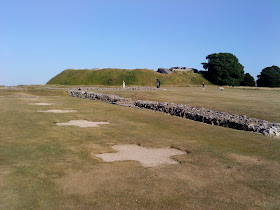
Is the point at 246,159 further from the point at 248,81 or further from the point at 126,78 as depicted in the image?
the point at 248,81

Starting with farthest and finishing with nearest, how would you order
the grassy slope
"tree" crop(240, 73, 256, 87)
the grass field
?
the grassy slope < "tree" crop(240, 73, 256, 87) < the grass field

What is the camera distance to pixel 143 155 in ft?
29.6

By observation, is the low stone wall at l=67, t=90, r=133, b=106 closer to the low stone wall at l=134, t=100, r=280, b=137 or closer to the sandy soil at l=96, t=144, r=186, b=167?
the low stone wall at l=134, t=100, r=280, b=137

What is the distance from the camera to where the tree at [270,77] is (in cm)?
→ 9544

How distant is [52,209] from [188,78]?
109627 millimetres

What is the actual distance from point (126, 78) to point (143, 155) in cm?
10088

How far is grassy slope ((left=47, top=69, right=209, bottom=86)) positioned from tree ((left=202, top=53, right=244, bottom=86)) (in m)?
5.30

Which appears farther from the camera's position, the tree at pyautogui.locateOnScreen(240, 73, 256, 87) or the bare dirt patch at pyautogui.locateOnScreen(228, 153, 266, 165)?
the tree at pyautogui.locateOnScreen(240, 73, 256, 87)

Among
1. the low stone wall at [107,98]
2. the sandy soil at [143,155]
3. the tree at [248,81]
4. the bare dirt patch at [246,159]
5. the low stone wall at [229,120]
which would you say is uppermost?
the tree at [248,81]

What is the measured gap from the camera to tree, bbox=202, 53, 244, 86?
102550 millimetres

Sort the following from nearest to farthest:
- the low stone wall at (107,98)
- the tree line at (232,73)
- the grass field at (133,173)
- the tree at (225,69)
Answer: the grass field at (133,173) < the low stone wall at (107,98) < the tree line at (232,73) < the tree at (225,69)

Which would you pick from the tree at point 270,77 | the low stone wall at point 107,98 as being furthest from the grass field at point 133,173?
the tree at point 270,77

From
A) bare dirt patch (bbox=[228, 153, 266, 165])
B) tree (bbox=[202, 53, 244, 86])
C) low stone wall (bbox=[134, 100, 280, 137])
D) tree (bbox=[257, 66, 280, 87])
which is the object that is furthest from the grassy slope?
bare dirt patch (bbox=[228, 153, 266, 165])

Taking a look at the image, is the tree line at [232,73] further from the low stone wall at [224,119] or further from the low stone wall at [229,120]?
the low stone wall at [229,120]
